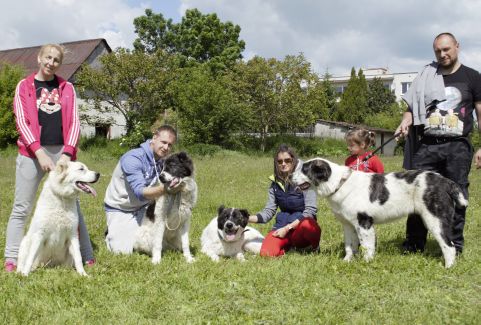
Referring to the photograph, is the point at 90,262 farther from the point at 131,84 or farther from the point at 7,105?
the point at 7,105

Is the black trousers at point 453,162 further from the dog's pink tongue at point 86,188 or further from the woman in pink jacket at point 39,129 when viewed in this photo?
the woman in pink jacket at point 39,129

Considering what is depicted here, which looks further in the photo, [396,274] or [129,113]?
[129,113]

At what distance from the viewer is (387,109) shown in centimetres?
5141

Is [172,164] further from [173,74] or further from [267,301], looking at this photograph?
[173,74]

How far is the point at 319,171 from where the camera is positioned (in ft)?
17.0

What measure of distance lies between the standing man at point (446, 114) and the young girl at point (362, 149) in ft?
1.55

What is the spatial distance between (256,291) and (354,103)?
156ft

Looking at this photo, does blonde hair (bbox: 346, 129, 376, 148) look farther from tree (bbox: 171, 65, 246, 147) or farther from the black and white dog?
tree (bbox: 171, 65, 246, 147)

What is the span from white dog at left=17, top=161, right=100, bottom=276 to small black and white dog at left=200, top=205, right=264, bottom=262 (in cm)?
171

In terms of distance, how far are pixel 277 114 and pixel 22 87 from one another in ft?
89.9

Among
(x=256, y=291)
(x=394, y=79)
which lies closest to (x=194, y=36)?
(x=394, y=79)

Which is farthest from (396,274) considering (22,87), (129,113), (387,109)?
(387,109)

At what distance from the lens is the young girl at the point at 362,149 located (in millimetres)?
5805

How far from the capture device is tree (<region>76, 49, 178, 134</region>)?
1078 inches
